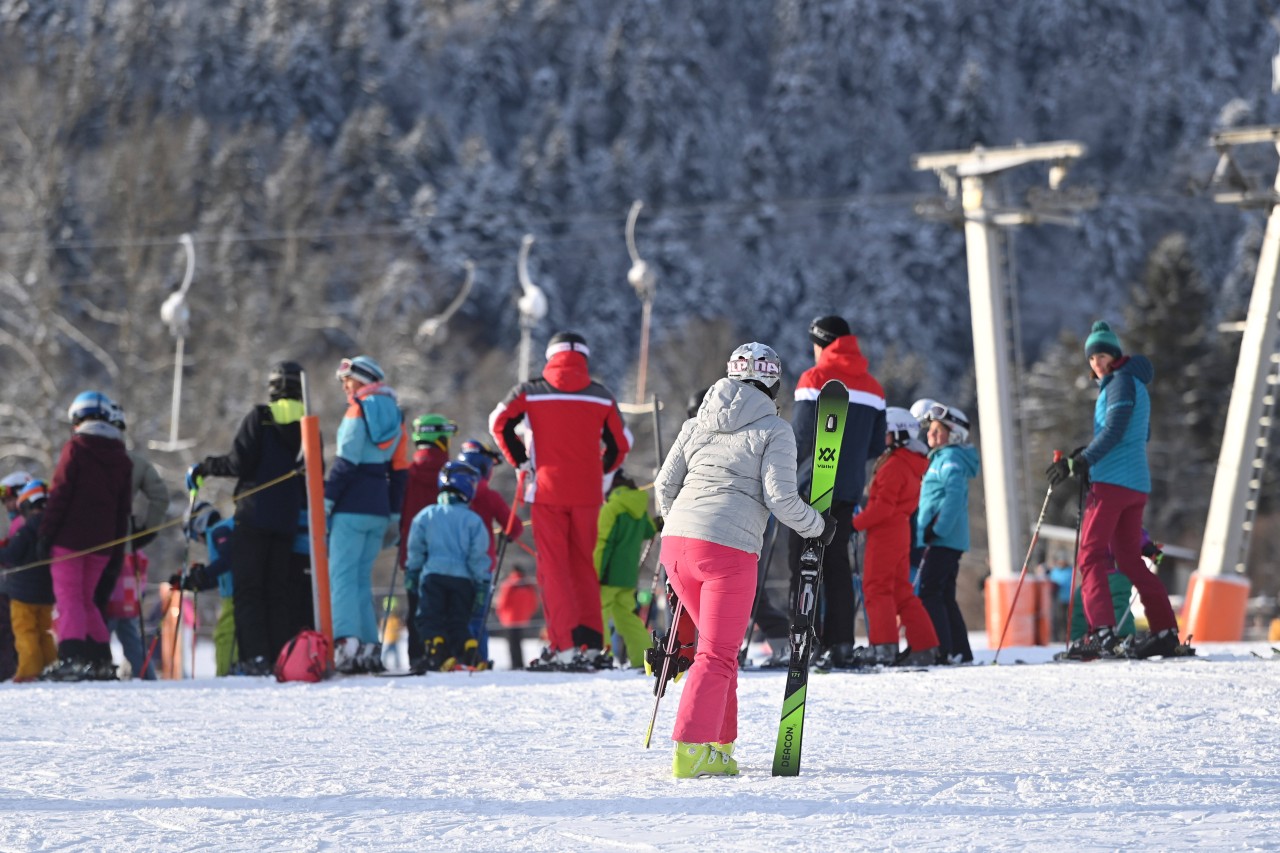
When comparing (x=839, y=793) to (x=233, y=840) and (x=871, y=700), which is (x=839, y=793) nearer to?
(x=233, y=840)

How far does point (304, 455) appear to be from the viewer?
9977 mm

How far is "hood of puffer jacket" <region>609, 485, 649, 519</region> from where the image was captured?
35.6 ft

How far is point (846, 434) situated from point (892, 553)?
2.88 ft

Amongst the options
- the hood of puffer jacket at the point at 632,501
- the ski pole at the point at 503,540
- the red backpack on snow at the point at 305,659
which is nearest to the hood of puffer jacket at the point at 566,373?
the ski pole at the point at 503,540

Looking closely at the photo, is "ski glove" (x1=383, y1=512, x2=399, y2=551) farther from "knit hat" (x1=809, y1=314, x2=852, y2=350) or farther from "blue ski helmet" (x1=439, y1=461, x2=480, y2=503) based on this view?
"knit hat" (x1=809, y1=314, x2=852, y2=350)

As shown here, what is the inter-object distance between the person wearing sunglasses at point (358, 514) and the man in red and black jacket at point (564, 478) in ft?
2.08

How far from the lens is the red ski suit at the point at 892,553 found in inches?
378

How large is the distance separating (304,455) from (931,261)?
121 meters

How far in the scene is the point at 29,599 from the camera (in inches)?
426

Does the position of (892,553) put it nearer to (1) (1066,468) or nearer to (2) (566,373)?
(1) (1066,468)

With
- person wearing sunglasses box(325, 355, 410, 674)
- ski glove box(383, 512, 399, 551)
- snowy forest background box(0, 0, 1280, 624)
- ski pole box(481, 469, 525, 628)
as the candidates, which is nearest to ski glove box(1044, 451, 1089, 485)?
ski pole box(481, 469, 525, 628)

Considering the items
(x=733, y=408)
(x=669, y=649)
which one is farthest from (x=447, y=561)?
(x=733, y=408)

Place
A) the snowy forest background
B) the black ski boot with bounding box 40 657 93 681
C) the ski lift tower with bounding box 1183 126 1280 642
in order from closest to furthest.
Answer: the black ski boot with bounding box 40 657 93 681 → the ski lift tower with bounding box 1183 126 1280 642 → the snowy forest background

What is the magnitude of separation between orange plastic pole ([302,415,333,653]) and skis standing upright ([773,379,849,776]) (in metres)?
Result: 3.80
